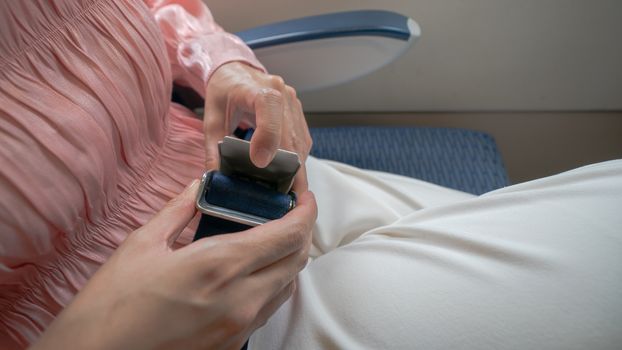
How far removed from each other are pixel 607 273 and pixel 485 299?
0.10 m

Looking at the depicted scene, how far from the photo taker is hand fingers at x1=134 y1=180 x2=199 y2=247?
34 cm

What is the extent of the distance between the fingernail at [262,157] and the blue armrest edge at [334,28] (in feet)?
1.17

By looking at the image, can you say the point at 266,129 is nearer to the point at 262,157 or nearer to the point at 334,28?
the point at 262,157

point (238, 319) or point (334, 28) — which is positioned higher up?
point (334, 28)

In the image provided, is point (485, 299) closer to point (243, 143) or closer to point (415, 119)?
point (243, 143)

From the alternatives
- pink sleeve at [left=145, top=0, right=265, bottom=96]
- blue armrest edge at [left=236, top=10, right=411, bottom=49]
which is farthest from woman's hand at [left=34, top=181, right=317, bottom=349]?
blue armrest edge at [left=236, top=10, right=411, bottom=49]

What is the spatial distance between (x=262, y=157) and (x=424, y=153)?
0.51m

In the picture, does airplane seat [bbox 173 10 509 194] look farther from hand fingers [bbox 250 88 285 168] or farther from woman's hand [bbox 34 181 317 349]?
woman's hand [bbox 34 181 317 349]

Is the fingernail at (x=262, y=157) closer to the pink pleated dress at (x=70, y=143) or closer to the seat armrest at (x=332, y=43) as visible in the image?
the pink pleated dress at (x=70, y=143)

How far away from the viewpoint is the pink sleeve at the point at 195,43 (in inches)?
→ 23.5

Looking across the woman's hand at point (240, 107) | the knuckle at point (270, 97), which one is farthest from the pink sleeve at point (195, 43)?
the knuckle at point (270, 97)

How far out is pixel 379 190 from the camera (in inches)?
24.9

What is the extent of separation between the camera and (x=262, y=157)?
1.22 ft

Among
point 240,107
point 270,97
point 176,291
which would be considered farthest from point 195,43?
point 176,291
